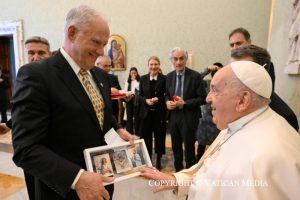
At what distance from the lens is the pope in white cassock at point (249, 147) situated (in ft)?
3.63

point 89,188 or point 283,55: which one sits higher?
point 283,55

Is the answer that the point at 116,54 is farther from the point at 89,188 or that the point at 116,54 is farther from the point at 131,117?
the point at 89,188

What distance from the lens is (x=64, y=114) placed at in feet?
4.29

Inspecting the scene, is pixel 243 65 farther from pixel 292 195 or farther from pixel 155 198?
pixel 155 198

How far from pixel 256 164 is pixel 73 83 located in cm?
106

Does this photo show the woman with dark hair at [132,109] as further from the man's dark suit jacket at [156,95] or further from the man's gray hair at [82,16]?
the man's gray hair at [82,16]

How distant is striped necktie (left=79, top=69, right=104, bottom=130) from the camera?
4.90ft

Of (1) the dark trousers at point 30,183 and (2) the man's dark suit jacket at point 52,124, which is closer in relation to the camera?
(2) the man's dark suit jacket at point 52,124

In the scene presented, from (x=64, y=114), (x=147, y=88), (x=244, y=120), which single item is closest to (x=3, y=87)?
(x=147, y=88)

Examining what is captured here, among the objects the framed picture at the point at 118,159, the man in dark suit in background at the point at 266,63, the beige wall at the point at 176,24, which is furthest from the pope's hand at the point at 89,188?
the beige wall at the point at 176,24

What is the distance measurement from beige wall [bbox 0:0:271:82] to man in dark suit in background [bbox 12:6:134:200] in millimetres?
5780

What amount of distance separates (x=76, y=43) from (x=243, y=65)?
3.19 feet

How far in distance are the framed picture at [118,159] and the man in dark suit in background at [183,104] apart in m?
1.93

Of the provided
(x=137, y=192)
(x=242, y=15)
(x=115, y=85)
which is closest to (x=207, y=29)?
(x=242, y=15)
